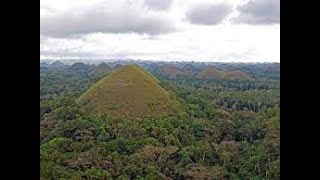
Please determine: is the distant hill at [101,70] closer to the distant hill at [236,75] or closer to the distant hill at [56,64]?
the distant hill at [56,64]

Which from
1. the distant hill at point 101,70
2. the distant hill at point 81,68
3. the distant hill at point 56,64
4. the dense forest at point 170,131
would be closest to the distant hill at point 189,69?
the dense forest at point 170,131

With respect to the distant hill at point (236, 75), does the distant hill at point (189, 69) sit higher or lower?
higher

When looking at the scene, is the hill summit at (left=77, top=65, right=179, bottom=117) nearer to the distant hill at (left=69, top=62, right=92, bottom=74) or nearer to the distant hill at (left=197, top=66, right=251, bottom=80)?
Answer: the distant hill at (left=69, top=62, right=92, bottom=74)

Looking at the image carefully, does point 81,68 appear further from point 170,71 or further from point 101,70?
point 170,71

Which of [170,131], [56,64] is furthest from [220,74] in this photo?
[56,64]
